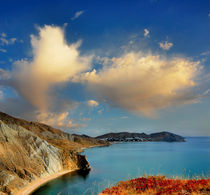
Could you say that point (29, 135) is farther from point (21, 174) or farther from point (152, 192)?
point (152, 192)

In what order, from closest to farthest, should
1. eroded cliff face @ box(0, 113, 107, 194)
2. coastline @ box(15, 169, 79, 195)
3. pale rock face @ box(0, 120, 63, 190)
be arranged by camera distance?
1. coastline @ box(15, 169, 79, 195)
2. eroded cliff face @ box(0, 113, 107, 194)
3. pale rock face @ box(0, 120, 63, 190)

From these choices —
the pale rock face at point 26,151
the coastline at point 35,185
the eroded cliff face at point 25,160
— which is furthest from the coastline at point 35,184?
the pale rock face at point 26,151

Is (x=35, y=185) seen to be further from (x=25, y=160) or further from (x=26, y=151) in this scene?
(x=26, y=151)

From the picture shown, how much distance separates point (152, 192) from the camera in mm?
6668

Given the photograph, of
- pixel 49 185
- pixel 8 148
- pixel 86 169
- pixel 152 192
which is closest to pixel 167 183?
pixel 152 192

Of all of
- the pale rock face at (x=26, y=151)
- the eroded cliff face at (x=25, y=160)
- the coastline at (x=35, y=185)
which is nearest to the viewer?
the coastline at (x=35, y=185)

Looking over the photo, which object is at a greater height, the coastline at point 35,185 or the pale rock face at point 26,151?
the pale rock face at point 26,151

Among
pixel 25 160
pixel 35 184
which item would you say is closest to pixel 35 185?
pixel 35 184

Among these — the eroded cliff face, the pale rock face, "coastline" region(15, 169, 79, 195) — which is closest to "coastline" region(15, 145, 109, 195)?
"coastline" region(15, 169, 79, 195)

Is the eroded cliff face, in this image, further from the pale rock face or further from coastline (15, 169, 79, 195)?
coastline (15, 169, 79, 195)

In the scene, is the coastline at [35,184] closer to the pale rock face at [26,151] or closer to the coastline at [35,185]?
the coastline at [35,185]

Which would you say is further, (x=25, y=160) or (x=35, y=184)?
(x=25, y=160)

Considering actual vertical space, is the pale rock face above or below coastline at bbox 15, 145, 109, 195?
above

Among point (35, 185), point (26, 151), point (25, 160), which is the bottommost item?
point (35, 185)
